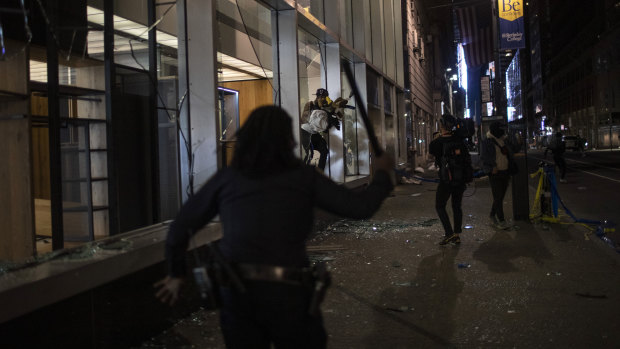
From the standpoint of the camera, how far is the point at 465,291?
5.64 meters

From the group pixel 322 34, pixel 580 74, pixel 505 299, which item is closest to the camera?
pixel 505 299

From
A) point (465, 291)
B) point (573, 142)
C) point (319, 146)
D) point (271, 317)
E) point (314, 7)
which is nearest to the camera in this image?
point (271, 317)

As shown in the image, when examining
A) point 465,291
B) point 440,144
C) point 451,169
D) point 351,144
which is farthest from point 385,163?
point 351,144

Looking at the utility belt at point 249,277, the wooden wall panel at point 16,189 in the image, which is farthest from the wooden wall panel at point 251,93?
the utility belt at point 249,277

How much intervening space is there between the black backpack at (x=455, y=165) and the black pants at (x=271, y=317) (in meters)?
5.88

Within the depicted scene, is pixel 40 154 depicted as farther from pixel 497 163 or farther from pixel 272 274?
pixel 497 163

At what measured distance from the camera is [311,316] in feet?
7.49

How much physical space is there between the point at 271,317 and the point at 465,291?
12.7 ft

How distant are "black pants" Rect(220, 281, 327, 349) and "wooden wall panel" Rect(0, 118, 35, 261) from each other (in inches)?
106

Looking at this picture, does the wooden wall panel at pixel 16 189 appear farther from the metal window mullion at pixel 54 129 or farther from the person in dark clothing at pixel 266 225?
the person in dark clothing at pixel 266 225

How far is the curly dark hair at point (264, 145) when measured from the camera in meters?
2.37

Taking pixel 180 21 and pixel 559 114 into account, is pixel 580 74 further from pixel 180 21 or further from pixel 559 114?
pixel 180 21

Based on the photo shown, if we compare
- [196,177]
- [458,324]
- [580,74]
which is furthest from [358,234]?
[580,74]

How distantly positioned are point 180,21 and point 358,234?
4.69 metres
